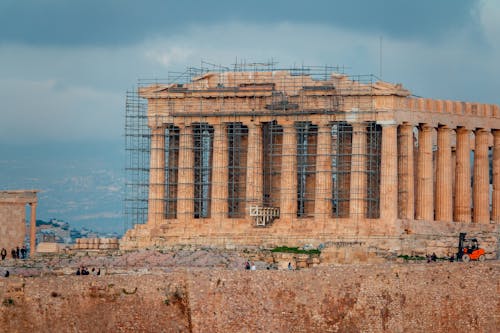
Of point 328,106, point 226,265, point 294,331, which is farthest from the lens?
point 328,106

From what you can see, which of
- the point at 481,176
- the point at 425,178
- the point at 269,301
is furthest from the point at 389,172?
the point at 269,301

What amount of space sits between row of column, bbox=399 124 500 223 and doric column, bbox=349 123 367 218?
2289 millimetres

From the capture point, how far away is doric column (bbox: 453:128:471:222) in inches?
4208

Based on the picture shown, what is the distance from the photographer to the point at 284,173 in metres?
104

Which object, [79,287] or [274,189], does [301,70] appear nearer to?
[274,189]

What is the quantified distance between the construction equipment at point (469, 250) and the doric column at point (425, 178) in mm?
9187

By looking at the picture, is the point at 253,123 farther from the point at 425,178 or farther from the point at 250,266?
the point at 250,266

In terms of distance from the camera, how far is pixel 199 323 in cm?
8206

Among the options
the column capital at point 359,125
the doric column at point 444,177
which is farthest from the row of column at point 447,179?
the column capital at point 359,125

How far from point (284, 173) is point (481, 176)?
1192cm

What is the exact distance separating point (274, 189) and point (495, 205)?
13.3m

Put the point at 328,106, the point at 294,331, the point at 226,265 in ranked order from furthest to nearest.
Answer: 1. the point at 328,106
2. the point at 226,265
3. the point at 294,331

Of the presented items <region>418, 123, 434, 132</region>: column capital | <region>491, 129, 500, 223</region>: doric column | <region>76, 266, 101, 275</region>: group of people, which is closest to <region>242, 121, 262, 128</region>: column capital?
<region>418, 123, 434, 132</region>: column capital

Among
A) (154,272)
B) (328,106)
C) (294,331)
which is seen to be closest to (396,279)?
(294,331)
